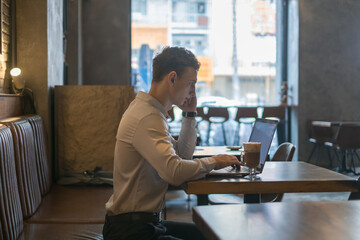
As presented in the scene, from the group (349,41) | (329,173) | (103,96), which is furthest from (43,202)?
(349,41)

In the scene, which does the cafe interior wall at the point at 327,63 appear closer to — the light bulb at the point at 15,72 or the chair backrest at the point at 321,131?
the chair backrest at the point at 321,131

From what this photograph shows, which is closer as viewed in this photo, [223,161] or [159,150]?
[159,150]

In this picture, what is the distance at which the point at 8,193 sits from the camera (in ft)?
6.38

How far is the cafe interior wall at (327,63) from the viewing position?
755 cm

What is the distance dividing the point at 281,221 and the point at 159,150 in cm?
54

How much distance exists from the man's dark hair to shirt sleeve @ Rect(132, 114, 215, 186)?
24 cm

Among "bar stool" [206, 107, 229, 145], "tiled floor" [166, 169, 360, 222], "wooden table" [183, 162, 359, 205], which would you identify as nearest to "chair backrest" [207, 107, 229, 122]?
"bar stool" [206, 107, 229, 145]

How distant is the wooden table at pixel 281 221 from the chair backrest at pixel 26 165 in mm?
1458

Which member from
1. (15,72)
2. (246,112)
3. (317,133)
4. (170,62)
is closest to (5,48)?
(15,72)

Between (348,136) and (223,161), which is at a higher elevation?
(223,161)

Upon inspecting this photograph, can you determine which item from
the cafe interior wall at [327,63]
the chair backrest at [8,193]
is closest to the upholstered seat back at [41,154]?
the chair backrest at [8,193]

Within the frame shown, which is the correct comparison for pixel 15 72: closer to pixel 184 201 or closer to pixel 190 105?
pixel 190 105

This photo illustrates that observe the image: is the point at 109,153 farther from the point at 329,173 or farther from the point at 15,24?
the point at 329,173

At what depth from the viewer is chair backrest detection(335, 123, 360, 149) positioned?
20.1ft
